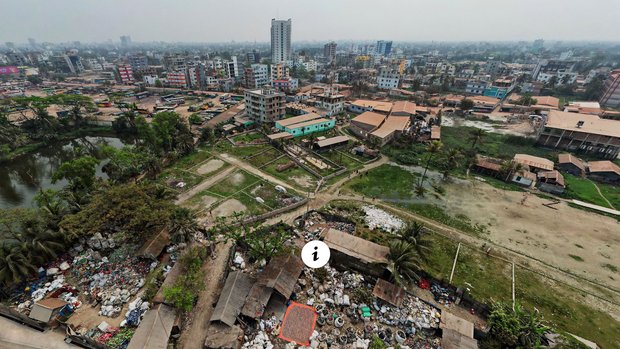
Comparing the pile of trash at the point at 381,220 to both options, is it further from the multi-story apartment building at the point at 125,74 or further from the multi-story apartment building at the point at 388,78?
the multi-story apartment building at the point at 125,74

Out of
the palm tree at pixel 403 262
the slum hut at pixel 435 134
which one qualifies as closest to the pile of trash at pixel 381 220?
the palm tree at pixel 403 262

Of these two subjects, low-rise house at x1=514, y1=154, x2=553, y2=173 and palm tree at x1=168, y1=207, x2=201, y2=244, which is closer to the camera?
palm tree at x1=168, y1=207, x2=201, y2=244

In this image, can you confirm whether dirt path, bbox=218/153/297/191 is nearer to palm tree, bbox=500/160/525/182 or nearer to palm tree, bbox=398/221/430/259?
palm tree, bbox=398/221/430/259

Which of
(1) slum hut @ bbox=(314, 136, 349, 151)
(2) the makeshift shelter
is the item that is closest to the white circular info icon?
(2) the makeshift shelter

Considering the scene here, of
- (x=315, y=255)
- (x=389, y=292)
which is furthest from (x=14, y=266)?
(x=389, y=292)

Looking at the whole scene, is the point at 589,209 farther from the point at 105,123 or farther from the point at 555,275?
the point at 105,123

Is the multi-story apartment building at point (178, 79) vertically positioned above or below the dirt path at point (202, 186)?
above

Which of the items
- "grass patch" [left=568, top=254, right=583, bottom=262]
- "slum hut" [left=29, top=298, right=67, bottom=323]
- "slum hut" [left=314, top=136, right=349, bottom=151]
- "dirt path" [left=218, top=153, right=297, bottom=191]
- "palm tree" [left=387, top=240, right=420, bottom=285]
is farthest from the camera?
"slum hut" [left=314, top=136, right=349, bottom=151]
